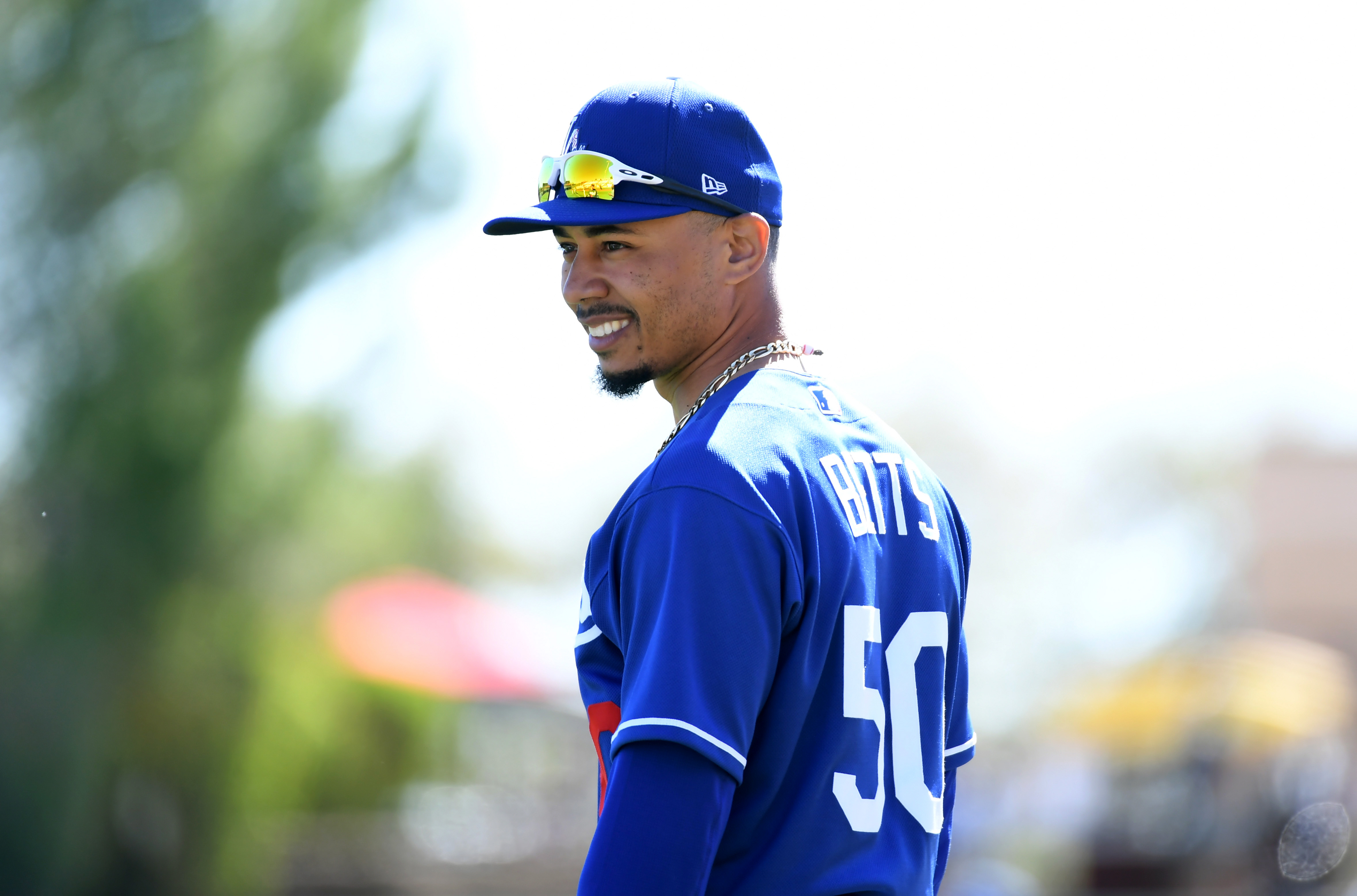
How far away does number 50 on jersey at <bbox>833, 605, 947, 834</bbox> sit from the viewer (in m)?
1.91

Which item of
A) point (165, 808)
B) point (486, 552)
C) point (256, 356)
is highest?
point (256, 356)

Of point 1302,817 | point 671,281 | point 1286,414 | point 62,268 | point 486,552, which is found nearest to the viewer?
point 671,281

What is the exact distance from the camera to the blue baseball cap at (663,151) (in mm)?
2115

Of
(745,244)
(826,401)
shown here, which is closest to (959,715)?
(826,401)

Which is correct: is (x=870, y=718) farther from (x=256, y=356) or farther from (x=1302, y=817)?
(x=1302, y=817)

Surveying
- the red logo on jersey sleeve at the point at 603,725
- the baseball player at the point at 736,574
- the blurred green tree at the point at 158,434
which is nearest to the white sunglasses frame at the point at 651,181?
the baseball player at the point at 736,574

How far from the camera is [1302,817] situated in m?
13.7

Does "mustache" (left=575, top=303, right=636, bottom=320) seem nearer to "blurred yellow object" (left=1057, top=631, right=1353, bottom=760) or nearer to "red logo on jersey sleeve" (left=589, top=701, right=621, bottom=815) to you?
"red logo on jersey sleeve" (left=589, top=701, right=621, bottom=815)

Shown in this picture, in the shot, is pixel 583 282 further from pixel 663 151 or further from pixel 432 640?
pixel 432 640

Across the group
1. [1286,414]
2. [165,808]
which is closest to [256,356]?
[165,808]

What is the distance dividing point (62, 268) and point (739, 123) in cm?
1042

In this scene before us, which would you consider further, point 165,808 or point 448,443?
point 448,443

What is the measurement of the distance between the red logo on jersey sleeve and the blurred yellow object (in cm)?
1462

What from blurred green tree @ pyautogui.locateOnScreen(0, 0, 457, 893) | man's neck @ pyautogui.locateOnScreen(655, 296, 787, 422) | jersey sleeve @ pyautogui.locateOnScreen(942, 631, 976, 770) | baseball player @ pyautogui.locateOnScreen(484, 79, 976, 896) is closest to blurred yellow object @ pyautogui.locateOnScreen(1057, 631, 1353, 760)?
blurred green tree @ pyautogui.locateOnScreen(0, 0, 457, 893)
